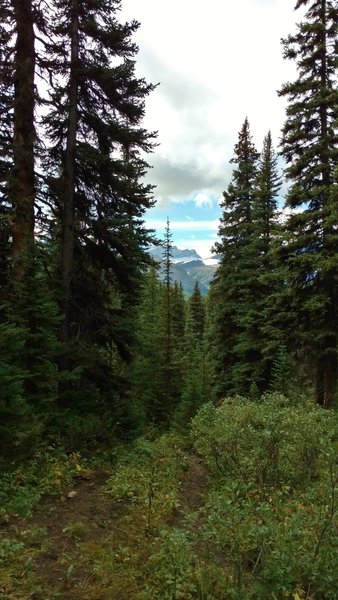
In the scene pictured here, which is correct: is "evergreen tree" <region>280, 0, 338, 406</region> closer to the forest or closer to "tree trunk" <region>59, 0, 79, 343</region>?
the forest

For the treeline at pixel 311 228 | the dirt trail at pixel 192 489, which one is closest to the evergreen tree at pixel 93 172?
the dirt trail at pixel 192 489

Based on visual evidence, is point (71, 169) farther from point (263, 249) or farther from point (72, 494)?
point (263, 249)

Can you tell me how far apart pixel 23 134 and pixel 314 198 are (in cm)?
1097

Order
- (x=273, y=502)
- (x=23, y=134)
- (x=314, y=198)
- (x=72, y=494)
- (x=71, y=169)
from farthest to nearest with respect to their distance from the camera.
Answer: (x=314, y=198)
(x=71, y=169)
(x=23, y=134)
(x=72, y=494)
(x=273, y=502)

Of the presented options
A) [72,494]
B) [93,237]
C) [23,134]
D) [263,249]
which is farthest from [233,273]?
[72,494]

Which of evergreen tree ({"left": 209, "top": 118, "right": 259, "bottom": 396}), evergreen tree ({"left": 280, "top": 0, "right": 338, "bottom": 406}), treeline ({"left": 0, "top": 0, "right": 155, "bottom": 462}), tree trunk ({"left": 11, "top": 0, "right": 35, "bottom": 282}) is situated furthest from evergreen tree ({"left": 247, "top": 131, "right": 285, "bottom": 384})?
tree trunk ({"left": 11, "top": 0, "right": 35, "bottom": 282})

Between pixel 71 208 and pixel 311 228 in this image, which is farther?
pixel 311 228

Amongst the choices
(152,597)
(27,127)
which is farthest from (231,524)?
(27,127)

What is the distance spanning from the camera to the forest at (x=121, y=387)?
407 centimetres

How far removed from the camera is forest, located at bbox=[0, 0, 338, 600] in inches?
160

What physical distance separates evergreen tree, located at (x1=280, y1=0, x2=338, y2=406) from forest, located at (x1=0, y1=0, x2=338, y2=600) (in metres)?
0.07

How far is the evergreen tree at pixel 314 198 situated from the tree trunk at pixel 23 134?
9.83 m

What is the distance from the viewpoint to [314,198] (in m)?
15.6

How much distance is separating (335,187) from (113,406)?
34.8ft
